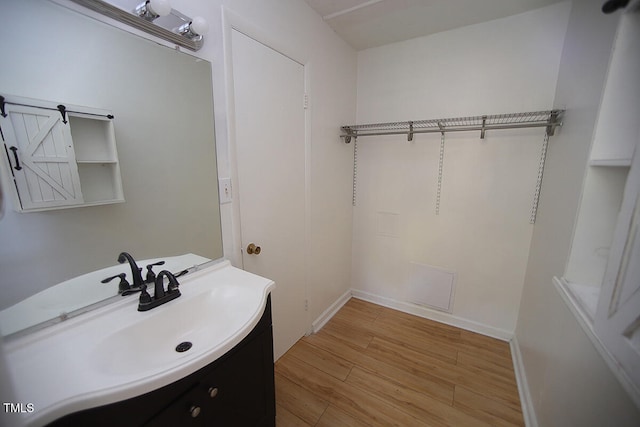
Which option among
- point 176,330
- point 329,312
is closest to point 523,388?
point 329,312

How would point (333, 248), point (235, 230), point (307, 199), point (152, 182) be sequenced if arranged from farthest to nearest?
point (333, 248), point (307, 199), point (235, 230), point (152, 182)

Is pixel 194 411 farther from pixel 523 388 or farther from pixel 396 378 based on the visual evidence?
pixel 523 388

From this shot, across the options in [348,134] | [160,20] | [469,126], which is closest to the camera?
[160,20]

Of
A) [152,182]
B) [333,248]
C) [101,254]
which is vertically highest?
[152,182]

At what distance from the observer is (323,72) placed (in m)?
1.95

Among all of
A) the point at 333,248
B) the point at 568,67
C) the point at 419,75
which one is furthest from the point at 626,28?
the point at 333,248

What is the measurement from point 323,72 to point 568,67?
155cm

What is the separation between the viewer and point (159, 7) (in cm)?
90

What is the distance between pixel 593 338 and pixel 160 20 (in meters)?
2.01

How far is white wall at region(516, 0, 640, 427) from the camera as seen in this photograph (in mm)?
832

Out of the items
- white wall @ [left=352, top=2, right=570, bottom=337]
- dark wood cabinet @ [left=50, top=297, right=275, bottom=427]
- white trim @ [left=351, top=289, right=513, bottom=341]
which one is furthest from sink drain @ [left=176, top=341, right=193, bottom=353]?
white trim @ [left=351, top=289, right=513, bottom=341]

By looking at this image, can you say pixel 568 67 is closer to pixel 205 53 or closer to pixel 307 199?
pixel 307 199

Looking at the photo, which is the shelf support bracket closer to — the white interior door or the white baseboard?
the white interior door

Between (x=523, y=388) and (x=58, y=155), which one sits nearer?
(x=58, y=155)
